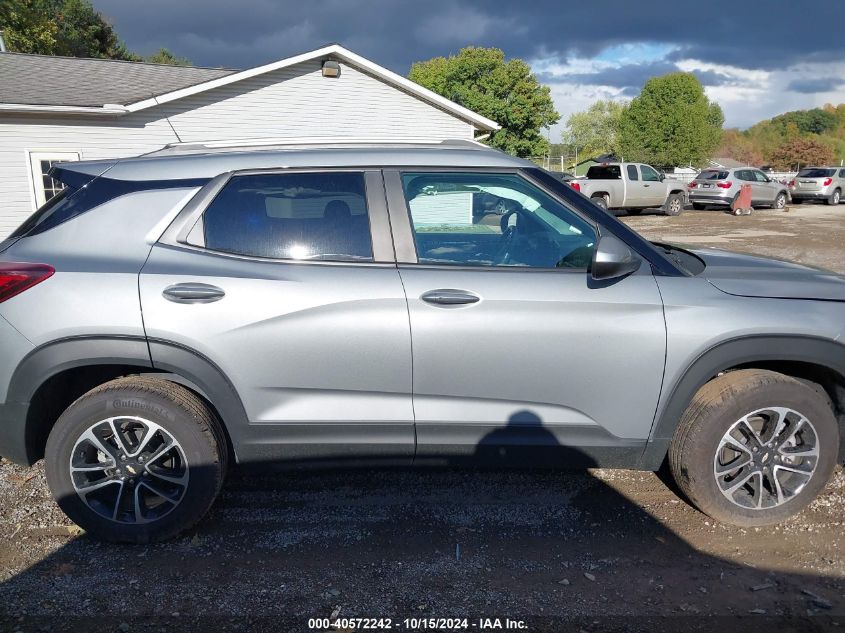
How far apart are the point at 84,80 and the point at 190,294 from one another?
16305mm

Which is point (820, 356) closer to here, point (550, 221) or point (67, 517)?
point (550, 221)

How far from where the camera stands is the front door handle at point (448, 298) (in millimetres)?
2969

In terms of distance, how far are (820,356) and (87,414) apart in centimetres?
342

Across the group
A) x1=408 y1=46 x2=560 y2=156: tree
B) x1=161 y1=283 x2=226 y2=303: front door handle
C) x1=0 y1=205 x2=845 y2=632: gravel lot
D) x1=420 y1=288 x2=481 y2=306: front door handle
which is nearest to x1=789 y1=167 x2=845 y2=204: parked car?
x1=408 y1=46 x2=560 y2=156: tree

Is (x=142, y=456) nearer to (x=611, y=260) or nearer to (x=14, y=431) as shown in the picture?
(x=14, y=431)

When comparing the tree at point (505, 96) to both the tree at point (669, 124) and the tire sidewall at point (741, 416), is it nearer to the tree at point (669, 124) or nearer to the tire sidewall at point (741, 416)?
the tree at point (669, 124)

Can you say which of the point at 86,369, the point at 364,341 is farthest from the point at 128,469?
the point at 364,341

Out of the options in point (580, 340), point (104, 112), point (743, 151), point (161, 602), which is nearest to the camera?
point (161, 602)

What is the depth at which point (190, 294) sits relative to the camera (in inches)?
116

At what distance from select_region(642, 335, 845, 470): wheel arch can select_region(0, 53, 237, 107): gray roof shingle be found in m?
14.7

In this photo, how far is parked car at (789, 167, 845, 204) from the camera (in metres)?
29.2

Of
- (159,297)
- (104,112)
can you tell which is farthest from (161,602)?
(104,112)

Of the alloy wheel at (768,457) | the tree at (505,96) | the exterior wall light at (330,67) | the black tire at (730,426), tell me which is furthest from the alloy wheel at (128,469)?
the tree at (505,96)

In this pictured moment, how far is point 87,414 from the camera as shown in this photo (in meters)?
3.02
